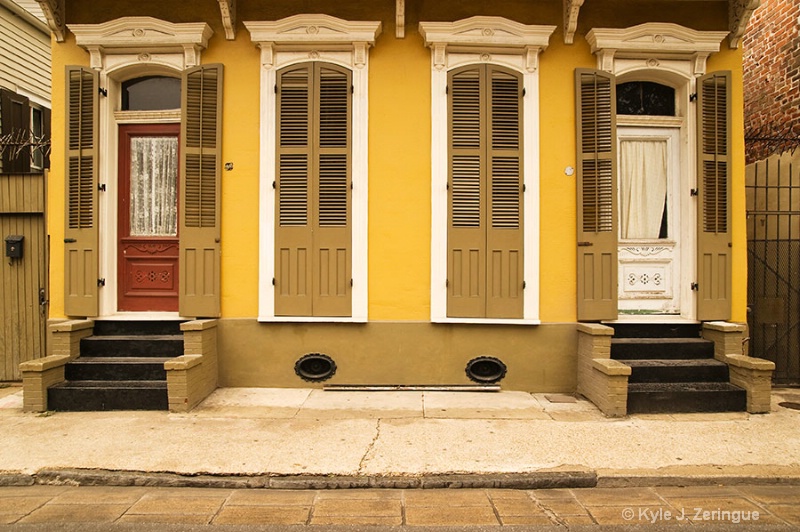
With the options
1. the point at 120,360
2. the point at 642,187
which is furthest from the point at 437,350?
the point at 120,360

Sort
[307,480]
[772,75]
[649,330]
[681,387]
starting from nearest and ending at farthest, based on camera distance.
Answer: [307,480], [681,387], [649,330], [772,75]

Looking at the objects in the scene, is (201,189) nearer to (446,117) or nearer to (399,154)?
(399,154)

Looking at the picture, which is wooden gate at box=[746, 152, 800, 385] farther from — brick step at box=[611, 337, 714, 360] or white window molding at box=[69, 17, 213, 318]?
white window molding at box=[69, 17, 213, 318]

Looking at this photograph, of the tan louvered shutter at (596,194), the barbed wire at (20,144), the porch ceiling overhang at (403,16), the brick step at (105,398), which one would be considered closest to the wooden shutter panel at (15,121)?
the barbed wire at (20,144)

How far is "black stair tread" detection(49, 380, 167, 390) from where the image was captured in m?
5.62

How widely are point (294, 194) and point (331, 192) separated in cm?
47

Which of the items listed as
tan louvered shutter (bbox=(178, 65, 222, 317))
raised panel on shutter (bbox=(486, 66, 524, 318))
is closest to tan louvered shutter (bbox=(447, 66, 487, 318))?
raised panel on shutter (bbox=(486, 66, 524, 318))

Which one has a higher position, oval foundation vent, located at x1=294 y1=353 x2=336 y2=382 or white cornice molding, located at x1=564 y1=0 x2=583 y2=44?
white cornice molding, located at x1=564 y1=0 x2=583 y2=44

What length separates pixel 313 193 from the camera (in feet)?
20.6

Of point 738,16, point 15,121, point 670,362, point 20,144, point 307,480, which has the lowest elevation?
point 307,480

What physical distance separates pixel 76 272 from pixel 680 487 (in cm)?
694

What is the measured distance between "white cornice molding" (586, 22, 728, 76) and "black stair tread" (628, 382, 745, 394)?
389cm

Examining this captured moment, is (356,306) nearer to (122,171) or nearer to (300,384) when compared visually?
(300,384)

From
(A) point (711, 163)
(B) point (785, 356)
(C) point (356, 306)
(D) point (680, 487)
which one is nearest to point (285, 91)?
(C) point (356, 306)
